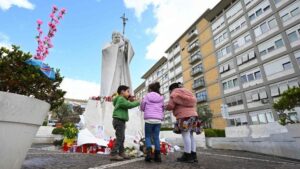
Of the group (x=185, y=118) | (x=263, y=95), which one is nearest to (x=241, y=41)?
(x=263, y=95)

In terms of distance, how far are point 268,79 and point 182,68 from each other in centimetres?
2064

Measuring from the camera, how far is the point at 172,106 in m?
3.99

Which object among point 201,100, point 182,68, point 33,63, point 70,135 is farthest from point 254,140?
point 182,68

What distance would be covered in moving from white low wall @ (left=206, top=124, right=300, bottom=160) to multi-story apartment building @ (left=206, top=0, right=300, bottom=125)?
60.8 feet

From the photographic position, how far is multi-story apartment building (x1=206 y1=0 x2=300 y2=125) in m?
23.1

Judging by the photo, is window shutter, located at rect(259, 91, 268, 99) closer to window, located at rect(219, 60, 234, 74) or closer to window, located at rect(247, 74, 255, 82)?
window, located at rect(247, 74, 255, 82)

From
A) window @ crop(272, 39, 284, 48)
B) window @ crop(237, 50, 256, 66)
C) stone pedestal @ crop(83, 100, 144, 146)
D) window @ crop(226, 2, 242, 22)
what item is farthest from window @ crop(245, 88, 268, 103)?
stone pedestal @ crop(83, 100, 144, 146)

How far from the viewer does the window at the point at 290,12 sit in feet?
73.8

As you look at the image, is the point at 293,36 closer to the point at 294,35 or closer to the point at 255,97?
the point at 294,35

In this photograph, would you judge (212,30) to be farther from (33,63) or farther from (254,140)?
(33,63)

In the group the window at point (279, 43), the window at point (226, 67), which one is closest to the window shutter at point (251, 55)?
the window at point (279, 43)

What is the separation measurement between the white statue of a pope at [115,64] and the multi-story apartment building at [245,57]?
12054 mm

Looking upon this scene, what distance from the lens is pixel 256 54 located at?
26.8 metres

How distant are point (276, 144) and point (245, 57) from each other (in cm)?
2437
